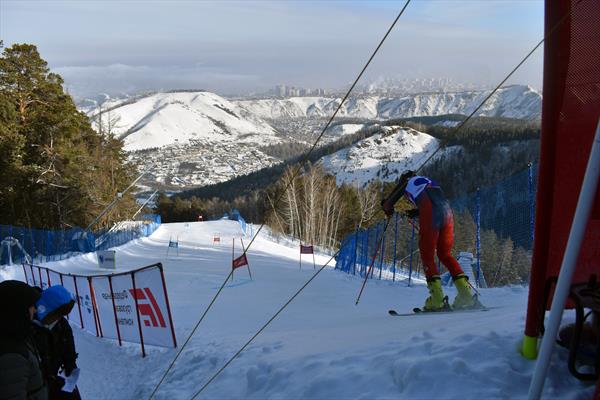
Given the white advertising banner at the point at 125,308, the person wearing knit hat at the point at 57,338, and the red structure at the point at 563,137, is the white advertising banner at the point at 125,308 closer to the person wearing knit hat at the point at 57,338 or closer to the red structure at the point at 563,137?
the person wearing knit hat at the point at 57,338

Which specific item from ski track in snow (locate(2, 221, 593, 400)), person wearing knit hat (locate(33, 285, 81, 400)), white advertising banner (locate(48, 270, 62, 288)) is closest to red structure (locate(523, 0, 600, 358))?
ski track in snow (locate(2, 221, 593, 400))

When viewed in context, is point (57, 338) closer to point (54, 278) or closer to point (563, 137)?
point (563, 137)

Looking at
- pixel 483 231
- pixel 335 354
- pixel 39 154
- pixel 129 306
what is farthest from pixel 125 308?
pixel 39 154

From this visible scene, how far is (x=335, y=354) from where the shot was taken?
16.5 ft

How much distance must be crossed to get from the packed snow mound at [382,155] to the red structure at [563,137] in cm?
14725

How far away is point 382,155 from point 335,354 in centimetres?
17848

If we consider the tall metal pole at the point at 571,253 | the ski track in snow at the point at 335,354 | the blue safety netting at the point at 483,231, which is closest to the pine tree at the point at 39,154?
the blue safety netting at the point at 483,231

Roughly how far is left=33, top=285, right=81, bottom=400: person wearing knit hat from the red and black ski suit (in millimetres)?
4667

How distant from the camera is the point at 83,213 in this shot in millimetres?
41562

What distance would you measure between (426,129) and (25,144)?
A: 530 feet

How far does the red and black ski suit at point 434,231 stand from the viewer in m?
7.30

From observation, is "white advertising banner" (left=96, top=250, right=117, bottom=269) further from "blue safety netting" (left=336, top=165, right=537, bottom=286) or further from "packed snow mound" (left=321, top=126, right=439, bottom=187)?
"packed snow mound" (left=321, top=126, right=439, bottom=187)

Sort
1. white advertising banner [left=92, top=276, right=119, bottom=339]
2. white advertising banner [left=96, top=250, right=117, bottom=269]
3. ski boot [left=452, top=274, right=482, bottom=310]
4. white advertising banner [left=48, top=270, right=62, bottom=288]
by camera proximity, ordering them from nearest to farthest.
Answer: ski boot [left=452, top=274, right=482, bottom=310]
white advertising banner [left=92, top=276, right=119, bottom=339]
white advertising banner [left=48, top=270, right=62, bottom=288]
white advertising banner [left=96, top=250, right=117, bottom=269]

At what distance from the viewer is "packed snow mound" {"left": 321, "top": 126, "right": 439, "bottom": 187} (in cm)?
15912
